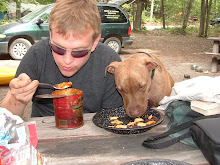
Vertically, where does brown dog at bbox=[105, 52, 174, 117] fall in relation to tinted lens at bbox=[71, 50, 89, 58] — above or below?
below

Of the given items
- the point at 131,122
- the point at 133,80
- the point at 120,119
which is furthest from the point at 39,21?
the point at 131,122

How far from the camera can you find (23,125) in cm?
127

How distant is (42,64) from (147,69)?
4.60 ft

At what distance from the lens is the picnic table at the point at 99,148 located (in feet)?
4.26

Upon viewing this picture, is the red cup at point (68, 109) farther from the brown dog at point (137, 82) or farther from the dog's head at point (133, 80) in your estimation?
the dog's head at point (133, 80)

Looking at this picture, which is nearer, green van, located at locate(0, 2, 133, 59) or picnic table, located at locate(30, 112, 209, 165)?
picnic table, located at locate(30, 112, 209, 165)

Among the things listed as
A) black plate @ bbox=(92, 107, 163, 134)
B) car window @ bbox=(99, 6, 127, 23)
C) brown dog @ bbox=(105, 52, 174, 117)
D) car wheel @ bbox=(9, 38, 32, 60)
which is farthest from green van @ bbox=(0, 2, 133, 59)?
black plate @ bbox=(92, 107, 163, 134)

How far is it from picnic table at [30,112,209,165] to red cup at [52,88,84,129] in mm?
45

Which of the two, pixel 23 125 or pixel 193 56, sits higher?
pixel 23 125

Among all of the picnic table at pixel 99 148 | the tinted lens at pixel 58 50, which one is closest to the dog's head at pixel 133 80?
the tinted lens at pixel 58 50

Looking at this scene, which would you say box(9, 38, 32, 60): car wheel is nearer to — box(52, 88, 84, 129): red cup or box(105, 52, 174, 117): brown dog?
box(105, 52, 174, 117): brown dog

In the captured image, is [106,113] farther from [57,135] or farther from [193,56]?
[193,56]

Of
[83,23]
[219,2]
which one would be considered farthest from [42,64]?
[219,2]

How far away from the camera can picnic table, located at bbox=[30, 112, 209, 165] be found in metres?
1.30
